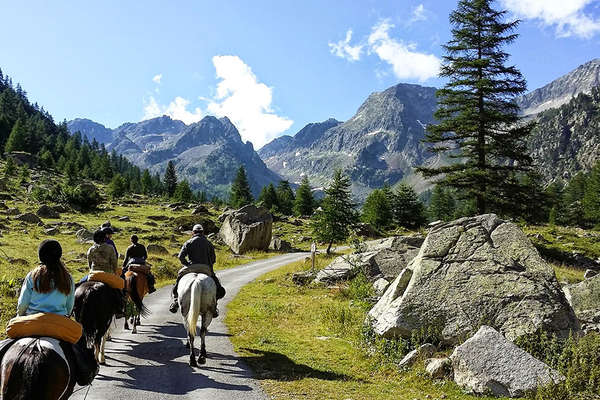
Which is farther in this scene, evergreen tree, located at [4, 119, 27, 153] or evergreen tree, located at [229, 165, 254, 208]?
evergreen tree, located at [4, 119, 27, 153]

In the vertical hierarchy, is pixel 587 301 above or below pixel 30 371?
below

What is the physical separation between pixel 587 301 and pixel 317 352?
9.33m

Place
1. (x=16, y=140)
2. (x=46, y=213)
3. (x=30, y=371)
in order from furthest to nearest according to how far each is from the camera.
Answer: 1. (x=16, y=140)
2. (x=46, y=213)
3. (x=30, y=371)

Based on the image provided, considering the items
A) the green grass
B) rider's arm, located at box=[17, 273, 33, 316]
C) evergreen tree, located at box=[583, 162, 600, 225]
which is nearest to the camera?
rider's arm, located at box=[17, 273, 33, 316]

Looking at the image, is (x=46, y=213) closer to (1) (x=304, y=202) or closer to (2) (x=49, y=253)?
(1) (x=304, y=202)

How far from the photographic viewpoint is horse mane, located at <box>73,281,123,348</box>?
31.1 feet

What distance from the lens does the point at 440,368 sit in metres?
9.20

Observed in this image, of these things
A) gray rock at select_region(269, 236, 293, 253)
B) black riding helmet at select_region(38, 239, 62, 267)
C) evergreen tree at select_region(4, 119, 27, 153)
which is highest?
evergreen tree at select_region(4, 119, 27, 153)

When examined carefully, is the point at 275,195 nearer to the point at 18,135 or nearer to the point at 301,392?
the point at 18,135

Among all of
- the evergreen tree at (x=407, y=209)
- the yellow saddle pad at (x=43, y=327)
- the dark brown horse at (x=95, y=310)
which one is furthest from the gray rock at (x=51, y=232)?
the evergreen tree at (x=407, y=209)

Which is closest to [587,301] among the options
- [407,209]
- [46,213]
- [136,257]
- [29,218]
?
[136,257]

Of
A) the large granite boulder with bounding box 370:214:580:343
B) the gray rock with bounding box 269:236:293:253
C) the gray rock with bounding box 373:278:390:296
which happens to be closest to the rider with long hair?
the large granite boulder with bounding box 370:214:580:343

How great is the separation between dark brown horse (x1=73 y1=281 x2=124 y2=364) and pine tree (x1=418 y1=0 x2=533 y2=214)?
26.2m

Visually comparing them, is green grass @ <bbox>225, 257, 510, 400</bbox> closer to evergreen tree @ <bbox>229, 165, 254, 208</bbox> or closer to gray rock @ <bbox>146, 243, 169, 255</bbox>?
gray rock @ <bbox>146, 243, 169, 255</bbox>
